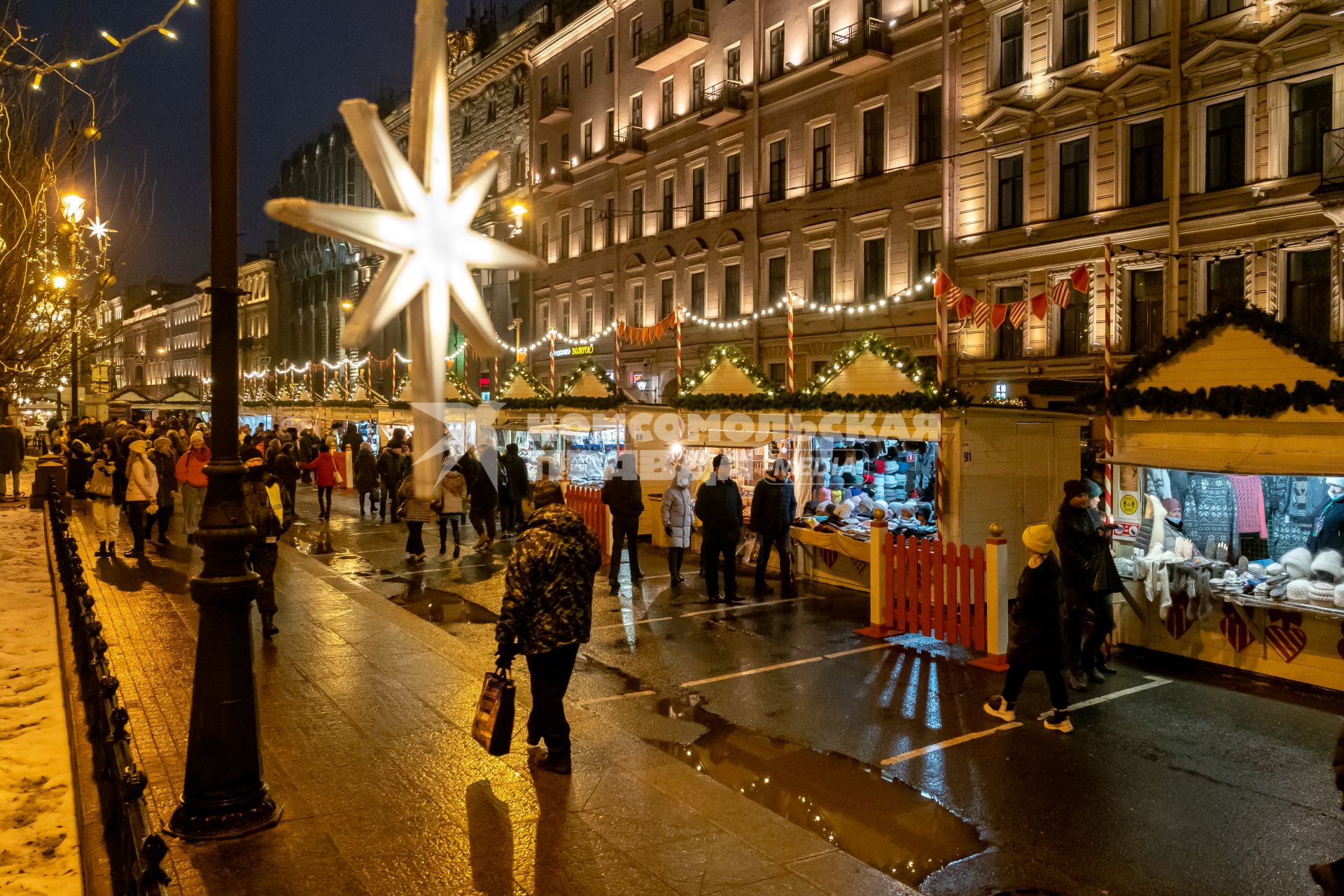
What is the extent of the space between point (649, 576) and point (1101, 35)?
17.6 m

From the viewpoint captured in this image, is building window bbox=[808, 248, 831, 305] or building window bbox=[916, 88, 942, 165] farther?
building window bbox=[808, 248, 831, 305]

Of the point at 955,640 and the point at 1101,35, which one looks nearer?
the point at 955,640

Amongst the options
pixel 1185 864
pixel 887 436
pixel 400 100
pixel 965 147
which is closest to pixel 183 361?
pixel 400 100

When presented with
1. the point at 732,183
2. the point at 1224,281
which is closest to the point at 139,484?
the point at 1224,281

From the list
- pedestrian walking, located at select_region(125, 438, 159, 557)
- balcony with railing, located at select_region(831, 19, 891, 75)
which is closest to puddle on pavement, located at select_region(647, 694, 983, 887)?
pedestrian walking, located at select_region(125, 438, 159, 557)

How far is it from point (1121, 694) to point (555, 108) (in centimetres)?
3750

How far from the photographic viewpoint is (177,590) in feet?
38.3

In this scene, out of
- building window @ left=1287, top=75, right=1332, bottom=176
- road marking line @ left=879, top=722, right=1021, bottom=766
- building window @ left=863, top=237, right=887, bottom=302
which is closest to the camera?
road marking line @ left=879, top=722, right=1021, bottom=766

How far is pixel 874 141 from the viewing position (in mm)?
27406

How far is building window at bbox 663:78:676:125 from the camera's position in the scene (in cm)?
3512

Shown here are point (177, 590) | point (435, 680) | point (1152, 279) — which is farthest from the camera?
point (1152, 279)

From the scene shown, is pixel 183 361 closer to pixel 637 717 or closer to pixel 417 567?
pixel 417 567

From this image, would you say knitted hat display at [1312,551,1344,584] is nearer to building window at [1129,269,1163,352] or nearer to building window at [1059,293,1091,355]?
building window at [1129,269,1163,352]

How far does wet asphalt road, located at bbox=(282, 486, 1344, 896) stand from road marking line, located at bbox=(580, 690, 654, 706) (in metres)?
0.03
